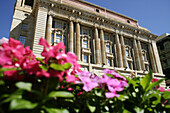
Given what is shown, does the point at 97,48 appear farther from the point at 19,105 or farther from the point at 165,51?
the point at 165,51

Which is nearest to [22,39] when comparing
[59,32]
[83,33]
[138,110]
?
[59,32]

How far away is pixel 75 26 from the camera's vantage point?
69.6 ft

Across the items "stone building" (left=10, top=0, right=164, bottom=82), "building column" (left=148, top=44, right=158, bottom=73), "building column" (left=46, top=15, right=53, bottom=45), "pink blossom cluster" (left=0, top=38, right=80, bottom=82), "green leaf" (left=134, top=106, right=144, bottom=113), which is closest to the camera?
"pink blossom cluster" (left=0, top=38, right=80, bottom=82)

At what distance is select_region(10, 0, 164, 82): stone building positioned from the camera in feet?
61.7

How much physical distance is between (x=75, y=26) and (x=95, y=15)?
4888 mm

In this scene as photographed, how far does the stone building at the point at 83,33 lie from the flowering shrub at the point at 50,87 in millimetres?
15692

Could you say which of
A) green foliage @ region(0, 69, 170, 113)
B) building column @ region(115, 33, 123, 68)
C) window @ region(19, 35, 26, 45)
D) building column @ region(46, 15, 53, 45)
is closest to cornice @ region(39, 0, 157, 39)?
building column @ region(46, 15, 53, 45)

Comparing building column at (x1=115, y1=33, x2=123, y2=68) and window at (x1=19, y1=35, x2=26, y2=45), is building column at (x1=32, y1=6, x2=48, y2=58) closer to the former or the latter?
window at (x1=19, y1=35, x2=26, y2=45)

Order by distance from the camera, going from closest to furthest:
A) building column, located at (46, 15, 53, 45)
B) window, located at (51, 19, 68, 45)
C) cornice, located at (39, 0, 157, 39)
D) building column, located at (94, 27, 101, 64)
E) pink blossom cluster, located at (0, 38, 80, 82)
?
pink blossom cluster, located at (0, 38, 80, 82) < building column, located at (46, 15, 53, 45) < cornice, located at (39, 0, 157, 39) < window, located at (51, 19, 68, 45) < building column, located at (94, 27, 101, 64)

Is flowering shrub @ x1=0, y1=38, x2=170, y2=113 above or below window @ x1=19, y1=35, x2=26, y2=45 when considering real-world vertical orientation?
below

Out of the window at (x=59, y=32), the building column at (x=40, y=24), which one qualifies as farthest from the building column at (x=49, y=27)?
the window at (x=59, y=32)

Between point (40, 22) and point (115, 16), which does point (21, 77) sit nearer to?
point (40, 22)

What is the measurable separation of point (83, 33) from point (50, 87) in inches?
872

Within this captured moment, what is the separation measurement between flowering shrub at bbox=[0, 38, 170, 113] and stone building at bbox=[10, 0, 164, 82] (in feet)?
51.5
